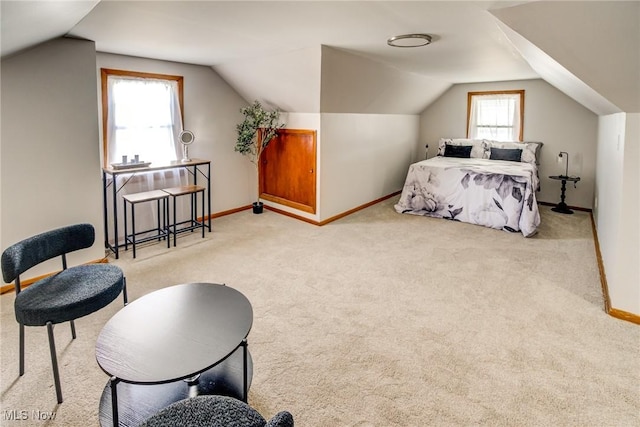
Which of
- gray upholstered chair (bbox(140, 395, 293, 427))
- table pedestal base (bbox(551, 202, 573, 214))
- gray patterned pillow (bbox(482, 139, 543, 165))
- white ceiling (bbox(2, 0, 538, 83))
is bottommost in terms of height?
gray upholstered chair (bbox(140, 395, 293, 427))

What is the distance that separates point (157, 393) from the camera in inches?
73.4

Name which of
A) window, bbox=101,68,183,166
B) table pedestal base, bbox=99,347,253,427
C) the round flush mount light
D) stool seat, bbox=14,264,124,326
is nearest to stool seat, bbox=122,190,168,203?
window, bbox=101,68,183,166

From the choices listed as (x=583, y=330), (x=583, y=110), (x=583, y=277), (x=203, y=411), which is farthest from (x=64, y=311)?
(x=583, y=110)

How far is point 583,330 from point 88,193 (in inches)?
164

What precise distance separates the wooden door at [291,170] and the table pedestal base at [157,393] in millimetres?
3320

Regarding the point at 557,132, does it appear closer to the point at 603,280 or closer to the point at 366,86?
the point at 366,86

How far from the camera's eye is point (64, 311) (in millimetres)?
1941

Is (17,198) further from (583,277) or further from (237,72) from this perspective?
(583,277)

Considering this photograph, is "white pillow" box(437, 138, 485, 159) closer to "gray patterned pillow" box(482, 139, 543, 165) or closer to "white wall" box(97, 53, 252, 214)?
"gray patterned pillow" box(482, 139, 543, 165)

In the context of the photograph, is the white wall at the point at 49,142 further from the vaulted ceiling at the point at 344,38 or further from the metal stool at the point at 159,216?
the metal stool at the point at 159,216

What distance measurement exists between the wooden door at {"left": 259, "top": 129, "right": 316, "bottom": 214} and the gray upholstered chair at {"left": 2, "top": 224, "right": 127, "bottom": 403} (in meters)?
3.06

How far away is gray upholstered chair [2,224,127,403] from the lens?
192 centimetres

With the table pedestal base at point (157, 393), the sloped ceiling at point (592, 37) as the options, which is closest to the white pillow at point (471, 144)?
the sloped ceiling at point (592, 37)

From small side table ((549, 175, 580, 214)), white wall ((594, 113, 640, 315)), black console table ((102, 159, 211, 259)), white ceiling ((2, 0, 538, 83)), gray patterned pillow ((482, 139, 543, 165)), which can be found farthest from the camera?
gray patterned pillow ((482, 139, 543, 165))
